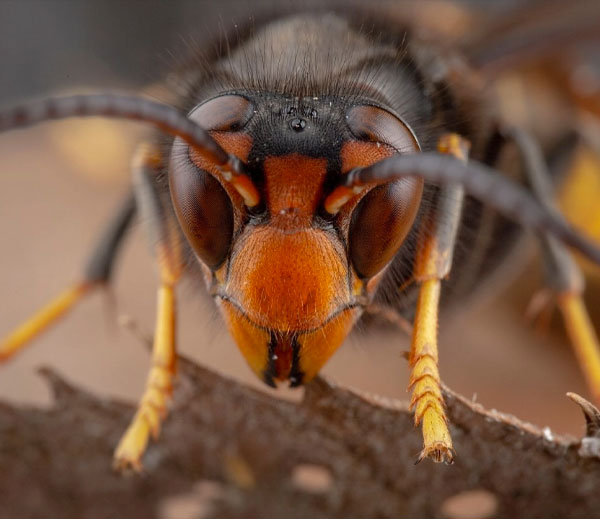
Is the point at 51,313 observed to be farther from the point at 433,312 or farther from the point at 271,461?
the point at 433,312

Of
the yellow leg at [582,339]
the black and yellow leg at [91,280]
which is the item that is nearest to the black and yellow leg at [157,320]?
the black and yellow leg at [91,280]

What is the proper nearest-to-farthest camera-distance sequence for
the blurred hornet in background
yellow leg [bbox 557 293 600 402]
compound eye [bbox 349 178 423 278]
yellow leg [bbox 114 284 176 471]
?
the blurred hornet in background < compound eye [bbox 349 178 423 278] < yellow leg [bbox 114 284 176 471] < yellow leg [bbox 557 293 600 402]

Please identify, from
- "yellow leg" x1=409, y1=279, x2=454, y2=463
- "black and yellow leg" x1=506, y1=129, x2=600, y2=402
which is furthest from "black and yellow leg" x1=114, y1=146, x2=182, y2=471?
"black and yellow leg" x1=506, y1=129, x2=600, y2=402

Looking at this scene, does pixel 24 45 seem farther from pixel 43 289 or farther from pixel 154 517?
pixel 154 517

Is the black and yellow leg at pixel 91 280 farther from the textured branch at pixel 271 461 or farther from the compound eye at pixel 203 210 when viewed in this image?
the compound eye at pixel 203 210

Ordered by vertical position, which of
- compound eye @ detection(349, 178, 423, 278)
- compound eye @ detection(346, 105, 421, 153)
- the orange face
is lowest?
the orange face

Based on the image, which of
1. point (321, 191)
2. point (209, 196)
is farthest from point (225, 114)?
point (321, 191)

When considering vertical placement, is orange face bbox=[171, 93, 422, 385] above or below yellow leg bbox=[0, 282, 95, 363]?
below

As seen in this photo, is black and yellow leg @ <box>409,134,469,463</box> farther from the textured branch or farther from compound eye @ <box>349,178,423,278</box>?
compound eye @ <box>349,178,423,278</box>
